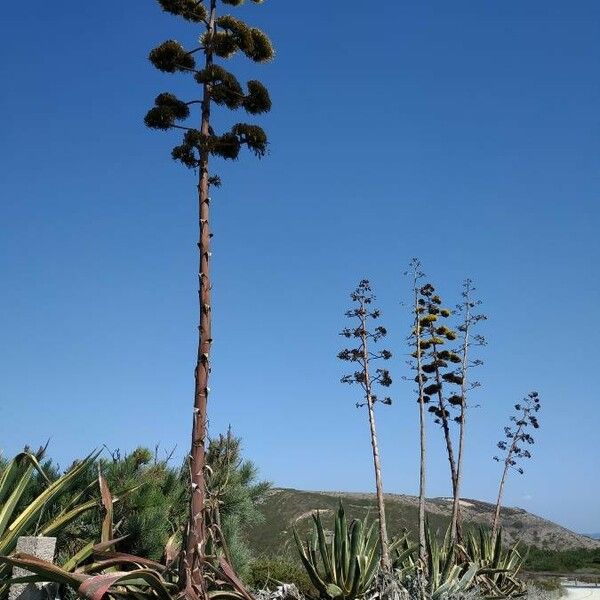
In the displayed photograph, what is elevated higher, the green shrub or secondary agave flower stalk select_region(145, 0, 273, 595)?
secondary agave flower stalk select_region(145, 0, 273, 595)

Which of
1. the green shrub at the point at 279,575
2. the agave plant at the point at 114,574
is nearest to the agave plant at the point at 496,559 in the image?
the green shrub at the point at 279,575

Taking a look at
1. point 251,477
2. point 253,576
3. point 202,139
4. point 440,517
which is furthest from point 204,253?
point 440,517

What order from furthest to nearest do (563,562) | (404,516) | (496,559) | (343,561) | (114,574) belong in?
(404,516) → (563,562) → (496,559) → (343,561) → (114,574)

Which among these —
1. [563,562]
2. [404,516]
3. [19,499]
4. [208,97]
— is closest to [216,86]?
[208,97]

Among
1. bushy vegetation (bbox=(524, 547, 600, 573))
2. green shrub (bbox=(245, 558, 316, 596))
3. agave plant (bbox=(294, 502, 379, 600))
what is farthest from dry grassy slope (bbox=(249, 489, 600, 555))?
agave plant (bbox=(294, 502, 379, 600))

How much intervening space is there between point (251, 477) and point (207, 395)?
22.1ft

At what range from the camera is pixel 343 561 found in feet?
27.6

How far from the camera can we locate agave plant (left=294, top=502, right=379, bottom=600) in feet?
27.0

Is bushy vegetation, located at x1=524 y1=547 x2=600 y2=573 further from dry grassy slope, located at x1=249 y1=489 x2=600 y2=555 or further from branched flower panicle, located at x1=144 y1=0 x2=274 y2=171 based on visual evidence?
branched flower panicle, located at x1=144 y1=0 x2=274 y2=171

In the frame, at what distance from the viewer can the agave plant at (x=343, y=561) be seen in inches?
324

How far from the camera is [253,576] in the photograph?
42.3 feet

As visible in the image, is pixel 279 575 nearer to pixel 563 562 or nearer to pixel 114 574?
pixel 114 574

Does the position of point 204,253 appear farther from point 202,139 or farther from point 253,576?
point 253,576

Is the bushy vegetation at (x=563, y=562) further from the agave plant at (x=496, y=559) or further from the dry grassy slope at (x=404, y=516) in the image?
the agave plant at (x=496, y=559)
